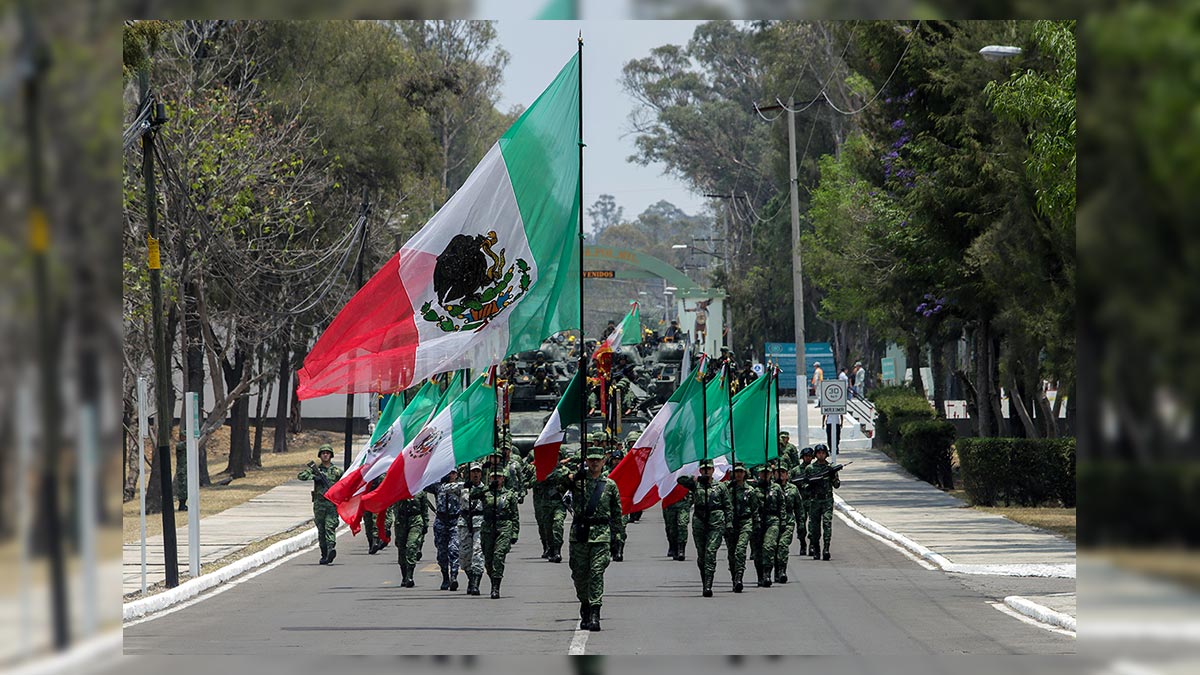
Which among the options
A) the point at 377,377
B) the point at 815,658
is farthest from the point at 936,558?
the point at 377,377

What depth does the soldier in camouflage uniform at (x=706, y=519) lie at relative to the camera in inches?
717

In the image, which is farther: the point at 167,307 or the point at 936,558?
the point at 167,307

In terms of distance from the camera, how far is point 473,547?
19.0 m

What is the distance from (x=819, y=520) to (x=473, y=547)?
20.1ft

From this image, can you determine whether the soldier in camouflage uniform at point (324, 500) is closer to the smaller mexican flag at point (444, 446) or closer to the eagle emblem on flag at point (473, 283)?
the smaller mexican flag at point (444, 446)

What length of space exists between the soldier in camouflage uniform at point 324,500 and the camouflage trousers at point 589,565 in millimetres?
8208

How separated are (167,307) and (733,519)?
17.7 m

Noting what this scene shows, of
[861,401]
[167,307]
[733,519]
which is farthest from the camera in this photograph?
[861,401]

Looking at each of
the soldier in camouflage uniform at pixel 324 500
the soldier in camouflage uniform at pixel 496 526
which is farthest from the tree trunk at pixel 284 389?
the soldier in camouflage uniform at pixel 496 526

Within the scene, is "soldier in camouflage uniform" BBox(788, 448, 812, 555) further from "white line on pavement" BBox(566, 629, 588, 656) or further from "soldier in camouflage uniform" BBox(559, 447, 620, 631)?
"white line on pavement" BBox(566, 629, 588, 656)

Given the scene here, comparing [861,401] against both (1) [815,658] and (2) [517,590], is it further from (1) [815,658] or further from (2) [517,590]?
(1) [815,658]

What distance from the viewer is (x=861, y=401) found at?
5938 centimetres

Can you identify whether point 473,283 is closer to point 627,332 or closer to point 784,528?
point 784,528
